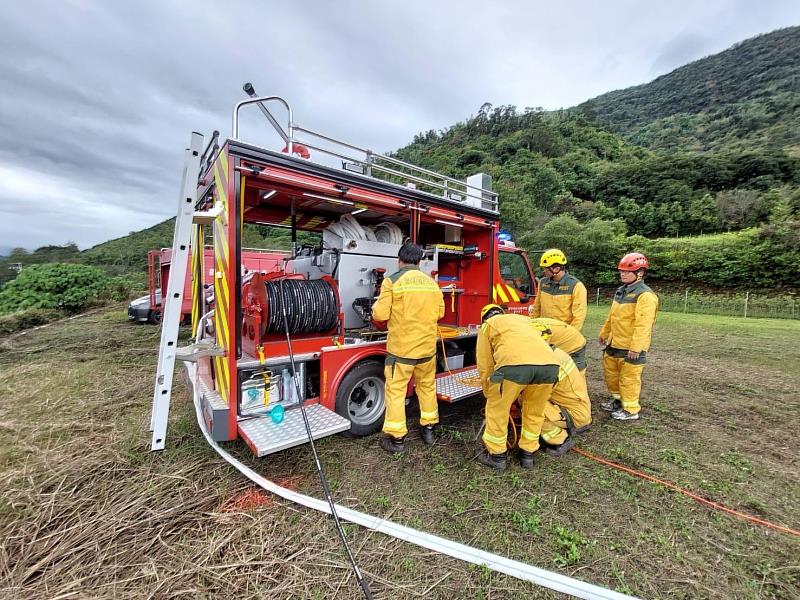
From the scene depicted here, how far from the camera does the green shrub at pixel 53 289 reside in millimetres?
11633

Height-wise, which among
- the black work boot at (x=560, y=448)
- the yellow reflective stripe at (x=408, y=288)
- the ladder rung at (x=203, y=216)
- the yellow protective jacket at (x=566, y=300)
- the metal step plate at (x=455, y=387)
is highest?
the ladder rung at (x=203, y=216)

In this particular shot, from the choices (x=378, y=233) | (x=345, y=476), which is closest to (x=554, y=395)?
(x=345, y=476)

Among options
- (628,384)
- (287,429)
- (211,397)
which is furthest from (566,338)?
(211,397)

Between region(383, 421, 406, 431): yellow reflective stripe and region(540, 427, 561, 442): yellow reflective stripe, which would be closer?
region(383, 421, 406, 431): yellow reflective stripe

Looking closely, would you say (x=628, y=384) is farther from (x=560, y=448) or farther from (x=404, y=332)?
(x=404, y=332)

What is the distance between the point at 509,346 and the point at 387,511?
1.54 m

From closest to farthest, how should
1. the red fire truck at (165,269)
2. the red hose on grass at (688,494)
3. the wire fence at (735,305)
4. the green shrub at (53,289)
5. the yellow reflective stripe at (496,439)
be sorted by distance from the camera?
the red hose on grass at (688,494) → the yellow reflective stripe at (496,439) → the red fire truck at (165,269) → the green shrub at (53,289) → the wire fence at (735,305)

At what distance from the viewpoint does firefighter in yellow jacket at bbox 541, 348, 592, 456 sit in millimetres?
3381

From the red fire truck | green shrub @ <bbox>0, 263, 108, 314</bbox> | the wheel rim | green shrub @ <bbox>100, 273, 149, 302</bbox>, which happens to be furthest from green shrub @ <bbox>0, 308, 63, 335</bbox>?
the wheel rim

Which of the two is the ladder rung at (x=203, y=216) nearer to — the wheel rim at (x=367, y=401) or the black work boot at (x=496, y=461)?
the wheel rim at (x=367, y=401)

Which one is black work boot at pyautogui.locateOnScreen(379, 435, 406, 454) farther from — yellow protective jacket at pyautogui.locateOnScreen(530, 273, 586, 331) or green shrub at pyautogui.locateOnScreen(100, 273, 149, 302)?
green shrub at pyautogui.locateOnScreen(100, 273, 149, 302)

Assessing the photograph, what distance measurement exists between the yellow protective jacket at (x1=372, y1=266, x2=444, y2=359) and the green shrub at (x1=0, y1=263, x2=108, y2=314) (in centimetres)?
1440

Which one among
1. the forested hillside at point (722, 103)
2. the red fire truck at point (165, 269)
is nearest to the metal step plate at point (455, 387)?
the red fire truck at point (165, 269)

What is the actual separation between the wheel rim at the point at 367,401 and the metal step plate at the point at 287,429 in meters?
0.56
